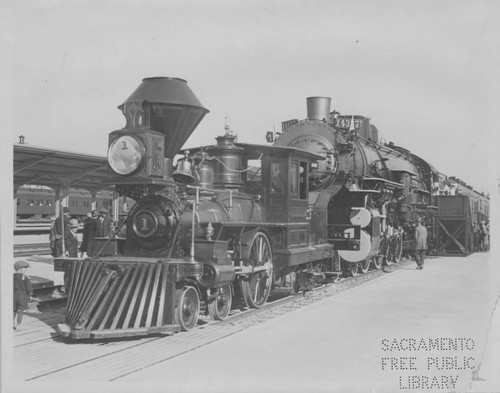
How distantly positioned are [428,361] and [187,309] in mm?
3112

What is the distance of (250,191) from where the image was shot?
10.3m

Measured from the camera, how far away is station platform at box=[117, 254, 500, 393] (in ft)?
17.8

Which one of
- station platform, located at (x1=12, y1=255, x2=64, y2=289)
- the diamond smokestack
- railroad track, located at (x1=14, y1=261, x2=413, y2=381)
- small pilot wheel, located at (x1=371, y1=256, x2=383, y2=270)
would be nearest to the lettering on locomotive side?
railroad track, located at (x1=14, y1=261, x2=413, y2=381)

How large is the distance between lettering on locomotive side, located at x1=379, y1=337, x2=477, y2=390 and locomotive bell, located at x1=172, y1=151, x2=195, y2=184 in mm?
3607

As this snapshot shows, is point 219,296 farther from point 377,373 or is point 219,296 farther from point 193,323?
point 377,373

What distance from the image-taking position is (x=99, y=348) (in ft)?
22.1

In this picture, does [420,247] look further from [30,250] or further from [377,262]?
[30,250]

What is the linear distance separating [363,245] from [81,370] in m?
8.34

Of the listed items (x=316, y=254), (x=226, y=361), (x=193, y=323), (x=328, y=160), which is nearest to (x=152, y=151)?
(x=193, y=323)

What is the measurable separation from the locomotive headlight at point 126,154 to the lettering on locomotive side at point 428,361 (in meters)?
3.79

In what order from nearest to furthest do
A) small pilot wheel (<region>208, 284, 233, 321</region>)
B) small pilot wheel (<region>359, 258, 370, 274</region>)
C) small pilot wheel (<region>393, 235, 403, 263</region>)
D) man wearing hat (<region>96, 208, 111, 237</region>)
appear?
small pilot wheel (<region>208, 284, 233, 321</region>)
man wearing hat (<region>96, 208, 111, 237</region>)
small pilot wheel (<region>359, 258, 370, 274</region>)
small pilot wheel (<region>393, 235, 403, 263</region>)

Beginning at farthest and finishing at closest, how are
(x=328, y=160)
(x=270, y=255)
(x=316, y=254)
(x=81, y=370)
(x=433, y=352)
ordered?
1. (x=328, y=160)
2. (x=316, y=254)
3. (x=270, y=255)
4. (x=433, y=352)
5. (x=81, y=370)

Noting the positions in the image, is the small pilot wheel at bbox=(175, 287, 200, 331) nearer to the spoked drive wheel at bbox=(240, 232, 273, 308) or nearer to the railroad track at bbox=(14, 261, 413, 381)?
the railroad track at bbox=(14, 261, 413, 381)

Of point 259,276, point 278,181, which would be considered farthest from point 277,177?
point 259,276
